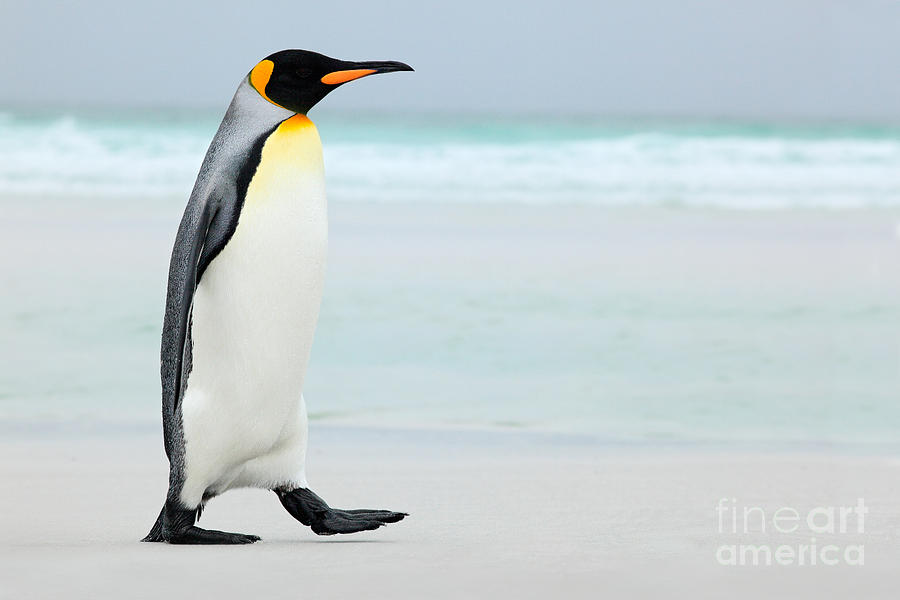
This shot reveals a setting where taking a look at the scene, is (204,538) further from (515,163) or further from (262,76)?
(515,163)

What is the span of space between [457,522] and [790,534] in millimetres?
730

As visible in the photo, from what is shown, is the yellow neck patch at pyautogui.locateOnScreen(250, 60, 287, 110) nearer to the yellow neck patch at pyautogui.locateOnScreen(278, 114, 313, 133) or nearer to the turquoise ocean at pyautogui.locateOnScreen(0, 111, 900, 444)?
the yellow neck patch at pyautogui.locateOnScreen(278, 114, 313, 133)

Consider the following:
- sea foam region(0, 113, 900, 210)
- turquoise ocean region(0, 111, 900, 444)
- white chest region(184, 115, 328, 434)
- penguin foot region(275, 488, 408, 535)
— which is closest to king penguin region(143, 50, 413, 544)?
white chest region(184, 115, 328, 434)

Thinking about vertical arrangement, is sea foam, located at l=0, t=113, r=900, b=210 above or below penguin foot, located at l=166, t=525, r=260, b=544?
above

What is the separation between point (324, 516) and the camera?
250 cm

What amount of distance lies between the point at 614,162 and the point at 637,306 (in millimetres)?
7930

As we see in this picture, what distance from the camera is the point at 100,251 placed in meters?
6.97

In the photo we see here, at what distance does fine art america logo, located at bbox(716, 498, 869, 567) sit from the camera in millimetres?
2314

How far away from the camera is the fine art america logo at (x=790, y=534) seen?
231cm

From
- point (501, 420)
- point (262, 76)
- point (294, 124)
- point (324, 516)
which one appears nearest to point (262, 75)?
point (262, 76)

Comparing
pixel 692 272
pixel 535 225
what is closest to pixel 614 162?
pixel 535 225

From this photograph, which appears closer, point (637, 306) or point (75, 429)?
point (75, 429)

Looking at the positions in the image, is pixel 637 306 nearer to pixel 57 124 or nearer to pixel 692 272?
pixel 692 272

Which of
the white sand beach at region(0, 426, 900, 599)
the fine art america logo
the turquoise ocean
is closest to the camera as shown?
the white sand beach at region(0, 426, 900, 599)
